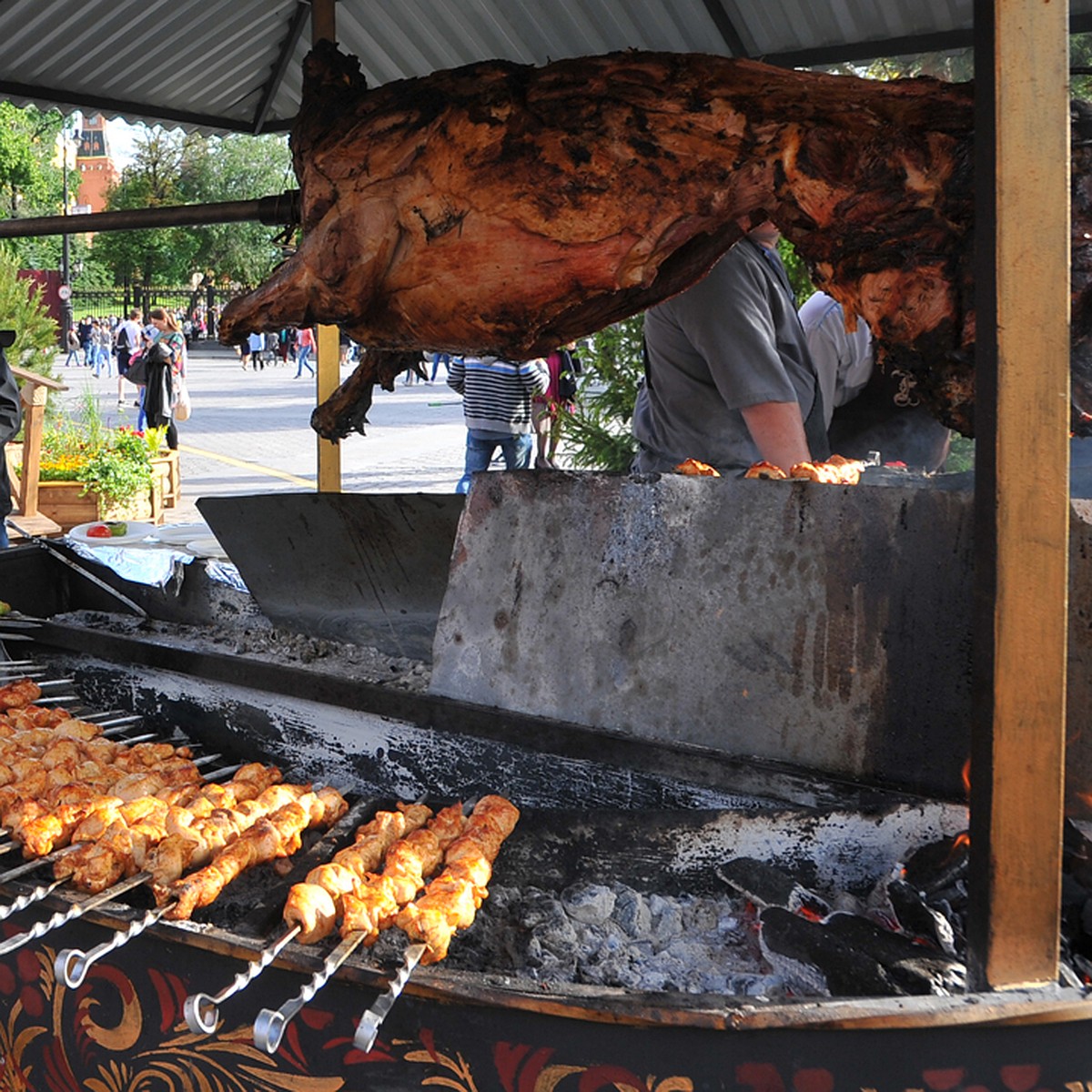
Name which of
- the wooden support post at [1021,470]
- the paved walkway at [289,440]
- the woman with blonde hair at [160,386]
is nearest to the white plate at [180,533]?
the paved walkway at [289,440]

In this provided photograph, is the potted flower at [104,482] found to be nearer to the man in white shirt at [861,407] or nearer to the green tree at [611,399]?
the green tree at [611,399]

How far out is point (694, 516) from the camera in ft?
7.73

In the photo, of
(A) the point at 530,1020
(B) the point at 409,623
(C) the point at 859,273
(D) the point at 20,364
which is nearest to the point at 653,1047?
(A) the point at 530,1020

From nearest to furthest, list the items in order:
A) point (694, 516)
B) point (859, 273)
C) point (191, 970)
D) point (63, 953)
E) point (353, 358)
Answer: point (63, 953) → point (191, 970) → point (859, 273) → point (694, 516) → point (353, 358)

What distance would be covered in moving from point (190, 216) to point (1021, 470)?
2.62m

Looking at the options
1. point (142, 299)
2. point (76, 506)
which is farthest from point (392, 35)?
point (142, 299)

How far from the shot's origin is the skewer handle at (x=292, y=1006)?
1361mm

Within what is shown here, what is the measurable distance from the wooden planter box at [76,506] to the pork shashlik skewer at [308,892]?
7028 millimetres

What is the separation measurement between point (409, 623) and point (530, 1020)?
210cm

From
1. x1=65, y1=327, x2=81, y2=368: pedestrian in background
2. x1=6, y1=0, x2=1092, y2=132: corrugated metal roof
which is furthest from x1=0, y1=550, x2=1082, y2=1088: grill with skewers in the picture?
x1=65, y1=327, x2=81, y2=368: pedestrian in background

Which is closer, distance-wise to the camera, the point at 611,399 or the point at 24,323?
the point at 611,399

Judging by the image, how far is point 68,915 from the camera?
5.63 ft

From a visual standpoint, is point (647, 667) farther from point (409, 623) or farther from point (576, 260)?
point (409, 623)

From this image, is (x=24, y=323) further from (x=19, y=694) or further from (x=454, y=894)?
(x=454, y=894)
